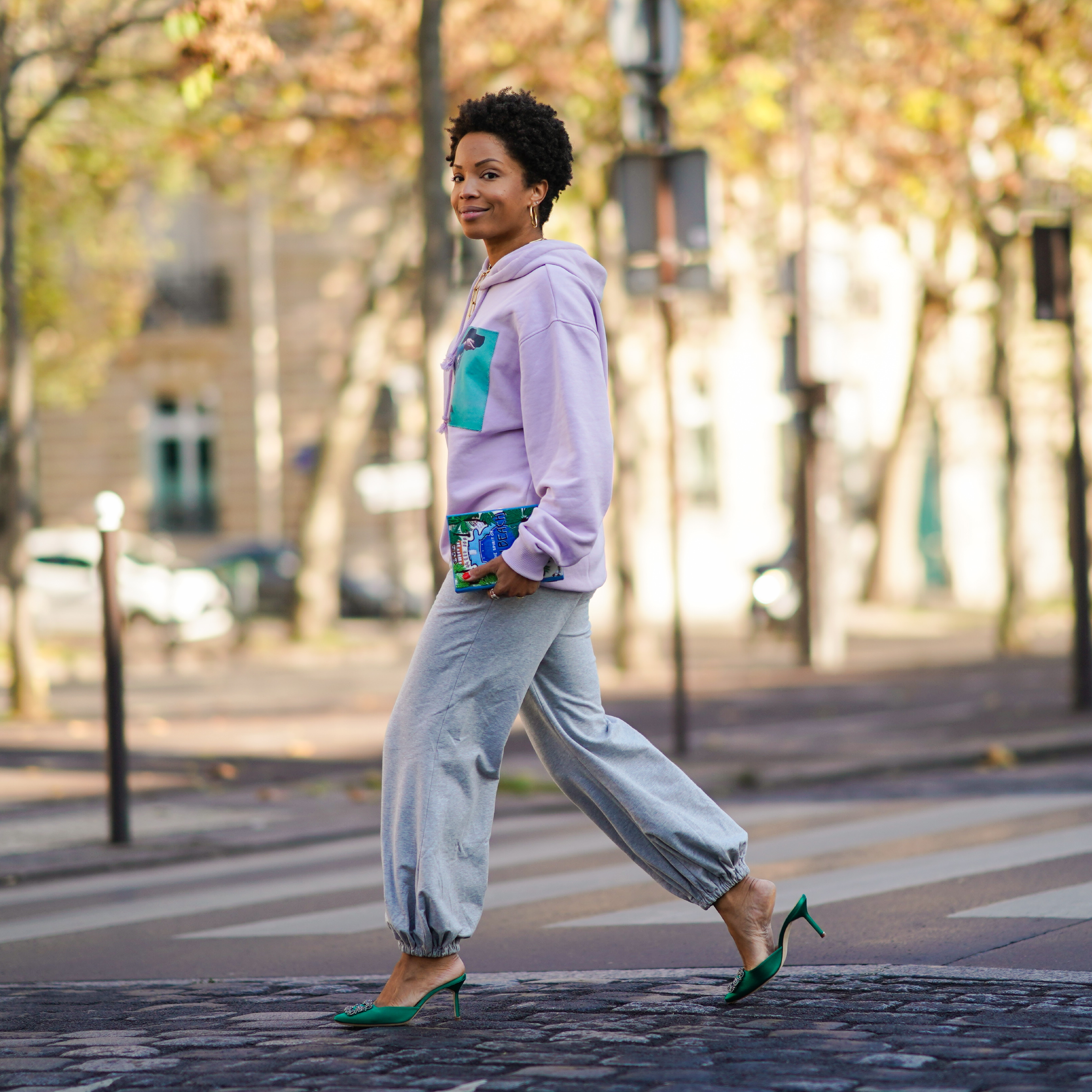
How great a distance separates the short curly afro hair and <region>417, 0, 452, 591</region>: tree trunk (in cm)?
615

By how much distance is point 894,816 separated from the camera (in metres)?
8.35

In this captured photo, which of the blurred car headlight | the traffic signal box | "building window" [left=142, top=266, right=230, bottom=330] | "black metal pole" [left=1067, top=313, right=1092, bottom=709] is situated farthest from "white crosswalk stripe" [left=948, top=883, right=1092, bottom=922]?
"building window" [left=142, top=266, right=230, bottom=330]

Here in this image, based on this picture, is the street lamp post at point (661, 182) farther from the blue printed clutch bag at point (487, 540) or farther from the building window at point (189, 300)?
the building window at point (189, 300)

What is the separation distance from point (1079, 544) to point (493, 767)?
9730mm

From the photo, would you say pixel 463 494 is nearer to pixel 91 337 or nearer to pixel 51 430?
pixel 91 337

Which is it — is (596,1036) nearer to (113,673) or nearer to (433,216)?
(113,673)

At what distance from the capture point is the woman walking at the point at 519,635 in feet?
12.9

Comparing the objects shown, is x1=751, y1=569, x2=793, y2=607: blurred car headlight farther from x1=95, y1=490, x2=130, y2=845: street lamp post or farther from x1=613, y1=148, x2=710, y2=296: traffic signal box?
x1=95, y1=490, x2=130, y2=845: street lamp post

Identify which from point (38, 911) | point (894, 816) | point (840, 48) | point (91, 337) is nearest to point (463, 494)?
point (38, 911)

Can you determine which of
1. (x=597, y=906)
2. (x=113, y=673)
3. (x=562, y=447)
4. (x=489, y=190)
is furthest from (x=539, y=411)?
(x=113, y=673)

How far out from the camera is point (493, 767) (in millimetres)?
4066

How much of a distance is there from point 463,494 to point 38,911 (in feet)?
10.9

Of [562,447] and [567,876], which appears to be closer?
[562,447]

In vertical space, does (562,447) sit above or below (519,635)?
above
